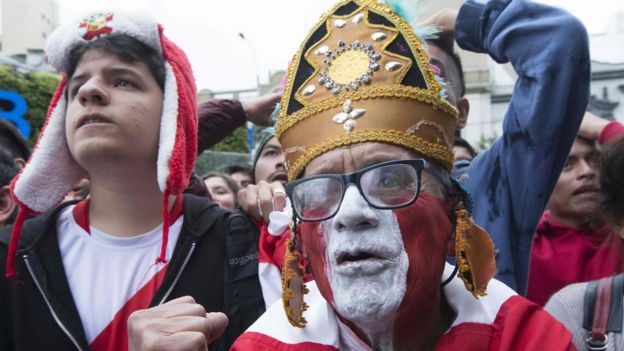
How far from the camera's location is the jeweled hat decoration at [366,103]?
1.53 metres

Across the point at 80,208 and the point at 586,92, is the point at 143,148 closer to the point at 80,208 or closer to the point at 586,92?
the point at 80,208

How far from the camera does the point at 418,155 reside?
1536mm

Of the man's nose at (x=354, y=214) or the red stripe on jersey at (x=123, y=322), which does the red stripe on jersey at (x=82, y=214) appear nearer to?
the red stripe on jersey at (x=123, y=322)

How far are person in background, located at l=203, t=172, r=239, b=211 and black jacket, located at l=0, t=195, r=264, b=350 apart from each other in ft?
8.36

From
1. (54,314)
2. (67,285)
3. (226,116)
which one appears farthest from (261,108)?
(54,314)

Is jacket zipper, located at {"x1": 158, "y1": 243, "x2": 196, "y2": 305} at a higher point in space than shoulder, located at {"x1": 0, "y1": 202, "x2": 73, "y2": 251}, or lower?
lower

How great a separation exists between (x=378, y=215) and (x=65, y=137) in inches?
53.8

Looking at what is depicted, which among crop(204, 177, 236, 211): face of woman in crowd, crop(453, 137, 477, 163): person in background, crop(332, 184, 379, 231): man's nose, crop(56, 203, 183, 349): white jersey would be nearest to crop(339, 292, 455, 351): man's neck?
crop(332, 184, 379, 231): man's nose

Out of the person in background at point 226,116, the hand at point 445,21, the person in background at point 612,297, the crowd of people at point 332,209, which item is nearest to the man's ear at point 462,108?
the crowd of people at point 332,209

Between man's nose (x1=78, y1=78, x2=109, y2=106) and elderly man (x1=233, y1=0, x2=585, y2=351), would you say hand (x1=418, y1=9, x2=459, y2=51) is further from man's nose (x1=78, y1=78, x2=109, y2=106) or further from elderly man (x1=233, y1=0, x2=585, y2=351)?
man's nose (x1=78, y1=78, x2=109, y2=106)

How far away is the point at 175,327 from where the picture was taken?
1.32 metres

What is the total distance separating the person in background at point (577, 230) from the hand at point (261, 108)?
4.42 ft

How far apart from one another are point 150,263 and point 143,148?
0.39 m

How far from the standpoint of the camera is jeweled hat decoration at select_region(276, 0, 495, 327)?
153cm
